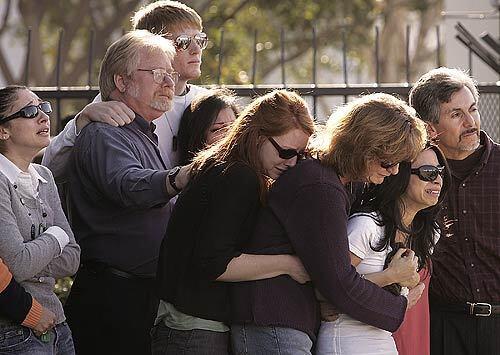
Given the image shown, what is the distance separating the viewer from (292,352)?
12.2ft

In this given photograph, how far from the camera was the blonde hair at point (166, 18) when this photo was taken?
5.14 meters

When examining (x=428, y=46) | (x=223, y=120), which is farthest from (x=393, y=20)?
(x=223, y=120)

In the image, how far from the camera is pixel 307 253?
12.2ft

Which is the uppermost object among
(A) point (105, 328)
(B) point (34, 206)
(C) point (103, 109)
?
(C) point (103, 109)

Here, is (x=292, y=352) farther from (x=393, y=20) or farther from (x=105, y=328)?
(x=393, y=20)

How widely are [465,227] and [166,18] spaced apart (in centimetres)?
170

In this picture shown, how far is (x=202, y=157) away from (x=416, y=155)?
788mm

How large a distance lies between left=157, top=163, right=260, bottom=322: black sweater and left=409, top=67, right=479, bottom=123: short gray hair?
1.39 m

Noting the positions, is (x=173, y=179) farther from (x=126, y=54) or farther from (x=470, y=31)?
(x=470, y=31)

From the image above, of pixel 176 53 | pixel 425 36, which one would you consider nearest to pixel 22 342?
pixel 176 53

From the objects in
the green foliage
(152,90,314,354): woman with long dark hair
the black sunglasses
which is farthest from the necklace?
the green foliage

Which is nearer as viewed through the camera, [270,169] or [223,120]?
[270,169]

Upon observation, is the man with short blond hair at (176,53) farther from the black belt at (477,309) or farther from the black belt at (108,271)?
the black belt at (477,309)

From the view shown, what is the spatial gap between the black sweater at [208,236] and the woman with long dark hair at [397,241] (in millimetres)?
457
